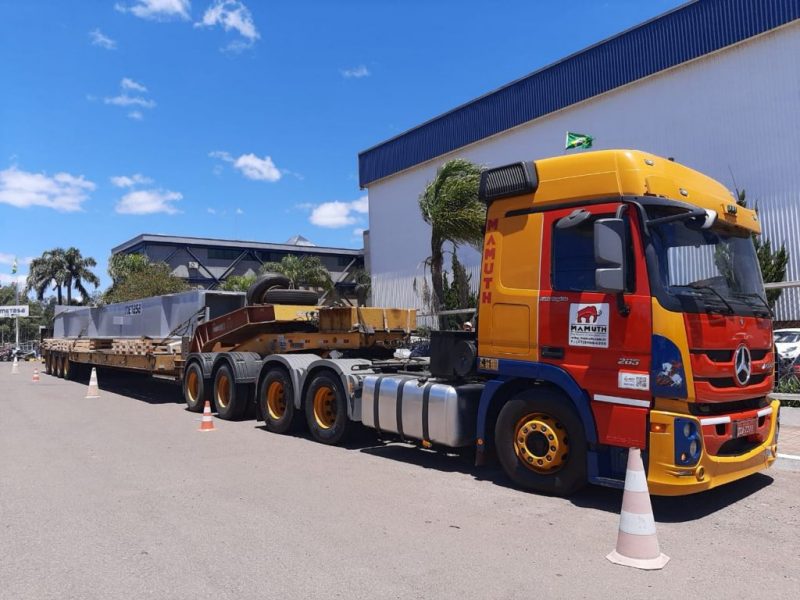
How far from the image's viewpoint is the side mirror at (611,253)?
5188 millimetres

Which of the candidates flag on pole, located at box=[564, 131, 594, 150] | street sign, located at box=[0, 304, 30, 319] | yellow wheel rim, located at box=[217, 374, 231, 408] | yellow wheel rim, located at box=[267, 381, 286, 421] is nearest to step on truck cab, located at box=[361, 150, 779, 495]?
yellow wheel rim, located at box=[267, 381, 286, 421]

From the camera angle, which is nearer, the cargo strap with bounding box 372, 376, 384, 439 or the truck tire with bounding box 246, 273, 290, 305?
the cargo strap with bounding box 372, 376, 384, 439

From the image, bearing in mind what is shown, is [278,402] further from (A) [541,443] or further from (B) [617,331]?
(B) [617,331]

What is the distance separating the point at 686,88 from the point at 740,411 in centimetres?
2101

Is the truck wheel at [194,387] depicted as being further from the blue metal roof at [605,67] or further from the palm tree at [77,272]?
the palm tree at [77,272]

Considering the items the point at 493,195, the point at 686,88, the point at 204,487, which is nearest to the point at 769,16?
the point at 686,88

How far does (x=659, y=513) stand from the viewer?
5.56 meters

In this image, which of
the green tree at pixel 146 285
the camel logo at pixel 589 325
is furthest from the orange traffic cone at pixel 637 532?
the green tree at pixel 146 285

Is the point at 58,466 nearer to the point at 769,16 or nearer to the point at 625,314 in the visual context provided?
the point at 625,314

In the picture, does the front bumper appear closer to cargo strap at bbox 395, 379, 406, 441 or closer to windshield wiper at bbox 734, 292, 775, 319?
windshield wiper at bbox 734, 292, 775, 319

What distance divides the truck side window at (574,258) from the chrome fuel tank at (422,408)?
1.73 m

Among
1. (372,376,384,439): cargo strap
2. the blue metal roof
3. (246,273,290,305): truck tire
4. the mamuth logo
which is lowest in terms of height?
(372,376,384,439): cargo strap

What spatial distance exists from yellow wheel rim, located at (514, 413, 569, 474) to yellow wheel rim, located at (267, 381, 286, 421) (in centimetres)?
482

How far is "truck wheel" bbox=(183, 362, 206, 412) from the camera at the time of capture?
40.2ft
